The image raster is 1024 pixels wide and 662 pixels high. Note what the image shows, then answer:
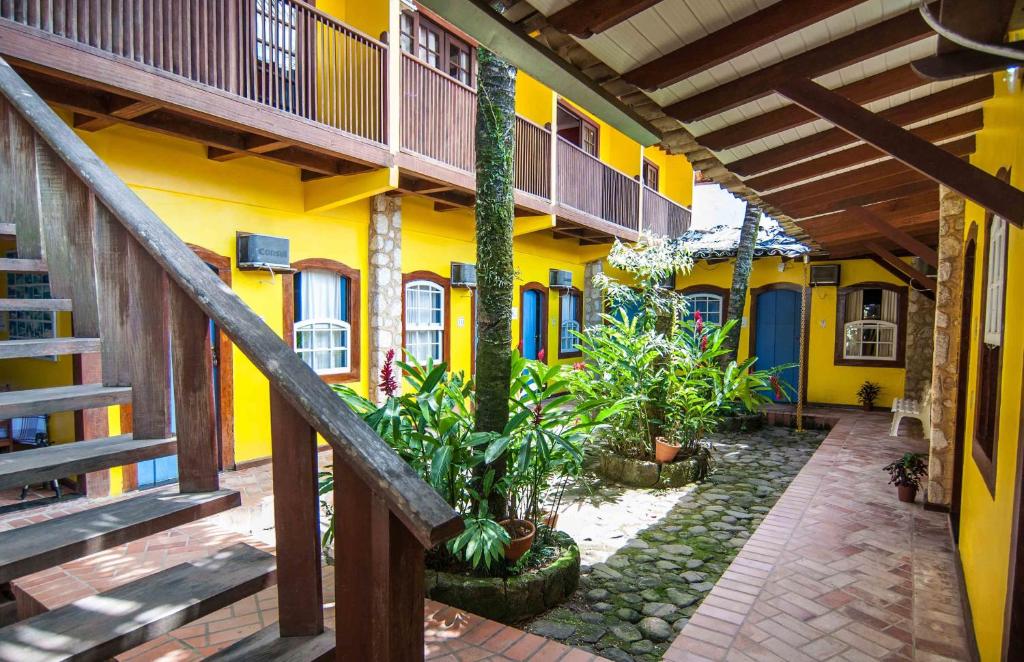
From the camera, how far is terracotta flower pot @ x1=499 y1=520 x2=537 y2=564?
3.45 meters

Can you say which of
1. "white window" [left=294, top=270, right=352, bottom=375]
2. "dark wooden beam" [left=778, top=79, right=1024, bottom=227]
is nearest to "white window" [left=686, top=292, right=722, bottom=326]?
"white window" [left=294, top=270, right=352, bottom=375]

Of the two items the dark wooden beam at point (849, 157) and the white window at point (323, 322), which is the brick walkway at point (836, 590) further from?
the white window at point (323, 322)

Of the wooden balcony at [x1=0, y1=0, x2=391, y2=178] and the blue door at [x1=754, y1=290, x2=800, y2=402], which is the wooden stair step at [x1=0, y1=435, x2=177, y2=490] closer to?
the wooden balcony at [x1=0, y1=0, x2=391, y2=178]

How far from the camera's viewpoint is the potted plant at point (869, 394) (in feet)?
36.6

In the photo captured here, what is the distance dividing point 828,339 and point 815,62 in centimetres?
1089

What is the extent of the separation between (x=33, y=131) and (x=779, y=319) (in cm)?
1290

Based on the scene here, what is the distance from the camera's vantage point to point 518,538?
11.6ft

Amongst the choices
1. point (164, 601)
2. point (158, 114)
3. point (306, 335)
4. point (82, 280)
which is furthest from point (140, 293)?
point (306, 335)

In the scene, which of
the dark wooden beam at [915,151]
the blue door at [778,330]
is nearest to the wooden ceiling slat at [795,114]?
the dark wooden beam at [915,151]

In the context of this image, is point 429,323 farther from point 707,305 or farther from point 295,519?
point 295,519

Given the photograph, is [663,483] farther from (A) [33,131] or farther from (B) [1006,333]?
(A) [33,131]

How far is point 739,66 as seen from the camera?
97.7 inches

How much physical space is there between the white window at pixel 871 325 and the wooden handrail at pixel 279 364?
12515 millimetres

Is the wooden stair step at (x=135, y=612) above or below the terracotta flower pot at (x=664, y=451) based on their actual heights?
above
